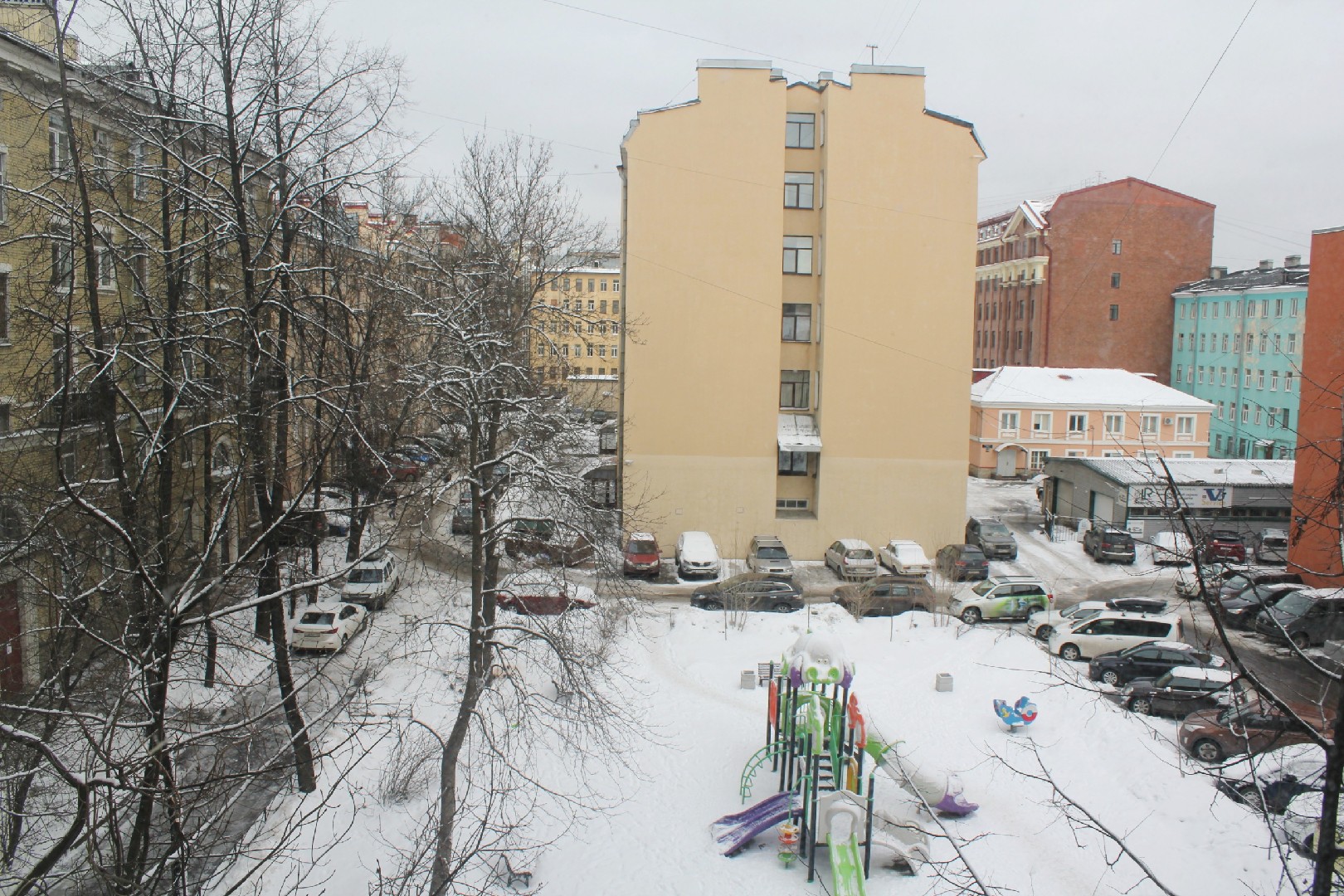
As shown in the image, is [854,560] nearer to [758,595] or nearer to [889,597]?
[889,597]

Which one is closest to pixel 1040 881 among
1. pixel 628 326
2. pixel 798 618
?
pixel 798 618

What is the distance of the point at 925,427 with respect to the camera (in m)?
24.8

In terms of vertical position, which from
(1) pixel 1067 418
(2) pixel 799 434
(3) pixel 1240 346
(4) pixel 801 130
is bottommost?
(2) pixel 799 434

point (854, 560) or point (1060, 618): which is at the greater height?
point (854, 560)

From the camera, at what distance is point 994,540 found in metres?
25.2

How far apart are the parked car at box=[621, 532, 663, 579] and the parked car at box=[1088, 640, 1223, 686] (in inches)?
390

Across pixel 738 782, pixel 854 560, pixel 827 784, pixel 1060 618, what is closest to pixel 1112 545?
pixel 1060 618

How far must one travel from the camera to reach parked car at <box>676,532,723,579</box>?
901 inches

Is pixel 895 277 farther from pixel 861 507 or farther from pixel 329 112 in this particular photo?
pixel 329 112

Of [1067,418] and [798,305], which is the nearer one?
[798,305]

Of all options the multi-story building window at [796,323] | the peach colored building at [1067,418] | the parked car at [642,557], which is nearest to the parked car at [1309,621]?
the multi-story building window at [796,323]

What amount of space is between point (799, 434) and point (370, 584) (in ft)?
36.4

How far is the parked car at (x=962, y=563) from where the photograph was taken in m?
22.9

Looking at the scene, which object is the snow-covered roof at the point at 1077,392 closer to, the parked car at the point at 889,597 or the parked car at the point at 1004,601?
the parked car at the point at 1004,601
